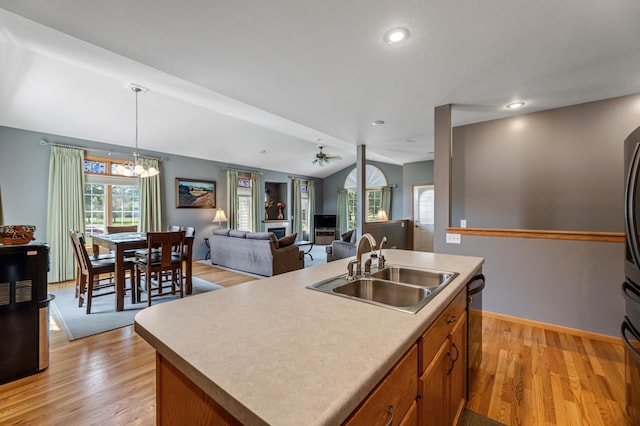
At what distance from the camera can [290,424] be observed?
48cm

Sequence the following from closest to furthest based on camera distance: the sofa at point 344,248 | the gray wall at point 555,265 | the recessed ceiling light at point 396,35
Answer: the recessed ceiling light at point 396,35 < the gray wall at point 555,265 < the sofa at point 344,248

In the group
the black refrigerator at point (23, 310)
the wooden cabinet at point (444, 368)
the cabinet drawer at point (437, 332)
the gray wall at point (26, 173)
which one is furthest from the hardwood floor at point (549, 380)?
the gray wall at point (26, 173)

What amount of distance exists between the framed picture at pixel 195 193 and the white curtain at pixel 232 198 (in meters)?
0.42

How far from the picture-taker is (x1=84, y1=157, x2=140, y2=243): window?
16.8 ft

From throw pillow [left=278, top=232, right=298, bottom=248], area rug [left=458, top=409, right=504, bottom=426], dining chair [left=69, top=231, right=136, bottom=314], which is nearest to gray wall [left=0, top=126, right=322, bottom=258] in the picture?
dining chair [left=69, top=231, right=136, bottom=314]

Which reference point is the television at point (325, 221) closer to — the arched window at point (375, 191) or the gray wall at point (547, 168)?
the arched window at point (375, 191)

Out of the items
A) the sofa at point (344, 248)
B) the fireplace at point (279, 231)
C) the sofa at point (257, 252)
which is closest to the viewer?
the sofa at point (257, 252)

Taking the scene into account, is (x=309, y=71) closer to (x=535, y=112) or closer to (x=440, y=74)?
(x=440, y=74)

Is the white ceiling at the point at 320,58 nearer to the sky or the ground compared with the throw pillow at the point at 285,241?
nearer to the sky

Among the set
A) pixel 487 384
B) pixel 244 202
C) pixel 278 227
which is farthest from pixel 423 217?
pixel 487 384

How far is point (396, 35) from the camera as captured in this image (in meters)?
1.93

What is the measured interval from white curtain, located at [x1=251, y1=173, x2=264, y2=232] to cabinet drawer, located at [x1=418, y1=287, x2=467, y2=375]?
713 centimetres

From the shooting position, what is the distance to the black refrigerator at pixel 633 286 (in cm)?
140

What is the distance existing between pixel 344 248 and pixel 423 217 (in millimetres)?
2881
